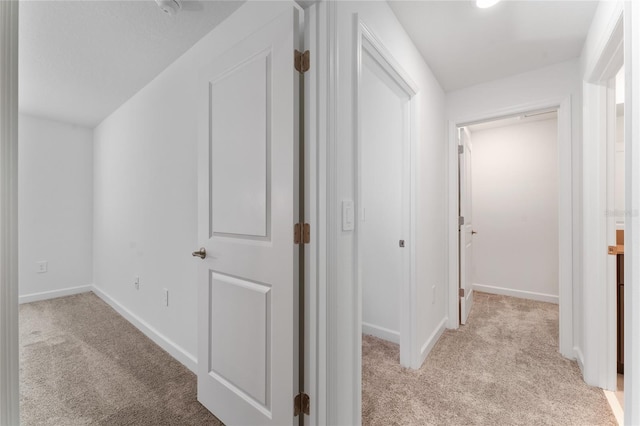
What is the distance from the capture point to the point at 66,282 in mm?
3744

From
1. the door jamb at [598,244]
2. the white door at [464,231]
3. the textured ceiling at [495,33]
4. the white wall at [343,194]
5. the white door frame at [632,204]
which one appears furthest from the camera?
the white door at [464,231]

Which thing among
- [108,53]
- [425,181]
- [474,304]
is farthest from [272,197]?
[474,304]

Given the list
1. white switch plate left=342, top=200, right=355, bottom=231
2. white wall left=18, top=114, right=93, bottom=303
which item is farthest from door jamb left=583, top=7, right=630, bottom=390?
white wall left=18, top=114, right=93, bottom=303

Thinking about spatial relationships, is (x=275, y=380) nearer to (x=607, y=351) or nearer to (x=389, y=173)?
(x=389, y=173)

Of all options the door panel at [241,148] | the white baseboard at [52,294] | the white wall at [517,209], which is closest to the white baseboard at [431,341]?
the door panel at [241,148]

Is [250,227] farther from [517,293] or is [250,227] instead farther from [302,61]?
[517,293]

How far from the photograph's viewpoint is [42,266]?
3.58 metres

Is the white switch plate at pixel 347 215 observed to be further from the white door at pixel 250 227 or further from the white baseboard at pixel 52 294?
the white baseboard at pixel 52 294

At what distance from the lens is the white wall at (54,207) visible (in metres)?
3.46

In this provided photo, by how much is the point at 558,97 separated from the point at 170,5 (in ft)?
9.40

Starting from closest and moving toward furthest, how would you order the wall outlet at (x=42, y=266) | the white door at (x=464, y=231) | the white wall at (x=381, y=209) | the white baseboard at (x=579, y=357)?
the white baseboard at (x=579, y=357) → the white wall at (x=381, y=209) → the white door at (x=464, y=231) → the wall outlet at (x=42, y=266)

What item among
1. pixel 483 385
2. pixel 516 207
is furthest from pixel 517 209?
pixel 483 385

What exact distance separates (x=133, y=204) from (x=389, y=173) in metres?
2.51

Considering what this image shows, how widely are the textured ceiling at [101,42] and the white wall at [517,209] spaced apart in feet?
12.4
